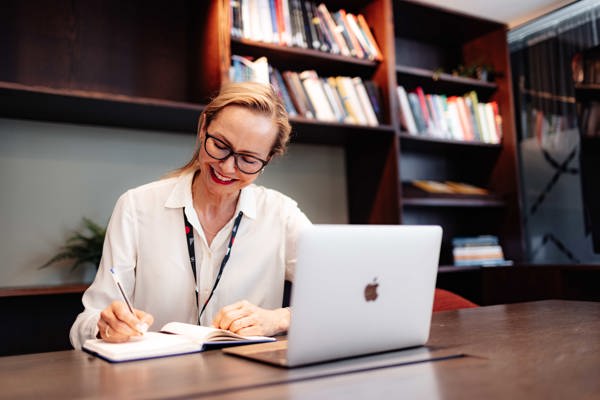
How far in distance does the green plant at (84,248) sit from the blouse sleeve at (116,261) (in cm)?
91

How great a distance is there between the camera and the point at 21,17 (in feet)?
8.57

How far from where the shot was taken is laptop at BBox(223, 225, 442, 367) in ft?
3.07

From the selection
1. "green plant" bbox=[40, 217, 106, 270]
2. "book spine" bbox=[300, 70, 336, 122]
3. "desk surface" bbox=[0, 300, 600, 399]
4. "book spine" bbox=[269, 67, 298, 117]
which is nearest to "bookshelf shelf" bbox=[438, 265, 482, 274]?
"book spine" bbox=[300, 70, 336, 122]

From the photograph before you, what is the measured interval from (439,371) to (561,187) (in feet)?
10.5

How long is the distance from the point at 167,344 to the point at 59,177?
1.79 meters

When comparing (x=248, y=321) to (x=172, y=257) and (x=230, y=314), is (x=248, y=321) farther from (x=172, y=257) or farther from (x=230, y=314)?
(x=172, y=257)

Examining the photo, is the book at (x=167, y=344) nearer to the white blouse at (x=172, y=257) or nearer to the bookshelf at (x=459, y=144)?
the white blouse at (x=172, y=257)

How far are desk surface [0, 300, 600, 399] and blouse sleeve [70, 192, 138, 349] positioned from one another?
1.31 feet

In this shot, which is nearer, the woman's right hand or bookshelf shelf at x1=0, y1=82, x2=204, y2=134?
the woman's right hand

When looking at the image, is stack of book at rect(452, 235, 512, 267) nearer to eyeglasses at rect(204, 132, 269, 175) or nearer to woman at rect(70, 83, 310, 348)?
woman at rect(70, 83, 310, 348)

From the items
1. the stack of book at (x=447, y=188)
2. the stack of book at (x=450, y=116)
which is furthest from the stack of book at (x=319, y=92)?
the stack of book at (x=447, y=188)

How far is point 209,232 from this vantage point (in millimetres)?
1787

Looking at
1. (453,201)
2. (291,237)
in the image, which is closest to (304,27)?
(453,201)

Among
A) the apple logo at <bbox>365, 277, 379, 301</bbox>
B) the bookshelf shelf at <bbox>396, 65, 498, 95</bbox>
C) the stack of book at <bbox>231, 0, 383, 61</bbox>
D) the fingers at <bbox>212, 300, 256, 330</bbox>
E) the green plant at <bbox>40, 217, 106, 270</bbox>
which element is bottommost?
the fingers at <bbox>212, 300, 256, 330</bbox>
